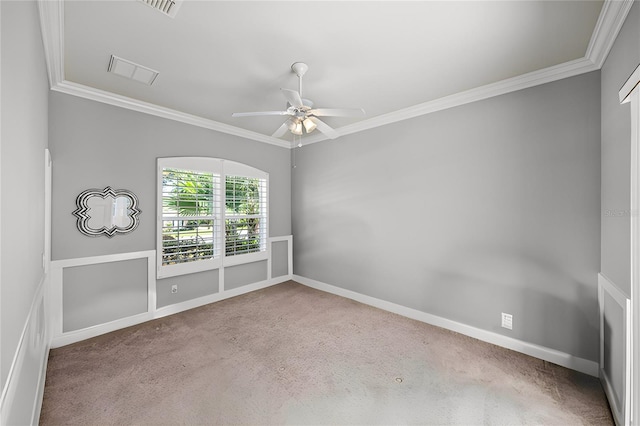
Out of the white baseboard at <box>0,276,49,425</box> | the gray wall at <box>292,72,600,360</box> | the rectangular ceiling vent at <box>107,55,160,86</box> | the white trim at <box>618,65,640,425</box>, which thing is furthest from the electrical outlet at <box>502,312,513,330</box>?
the rectangular ceiling vent at <box>107,55,160,86</box>

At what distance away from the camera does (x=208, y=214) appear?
3859 millimetres

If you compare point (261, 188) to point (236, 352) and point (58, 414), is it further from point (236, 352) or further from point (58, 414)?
point (58, 414)

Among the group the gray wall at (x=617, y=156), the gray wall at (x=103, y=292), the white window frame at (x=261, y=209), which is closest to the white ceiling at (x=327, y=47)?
the gray wall at (x=617, y=156)

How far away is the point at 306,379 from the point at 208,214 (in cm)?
256

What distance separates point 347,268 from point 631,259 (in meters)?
2.96

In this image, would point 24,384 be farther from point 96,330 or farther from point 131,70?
point 131,70

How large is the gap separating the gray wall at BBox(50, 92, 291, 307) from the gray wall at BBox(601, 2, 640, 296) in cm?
406

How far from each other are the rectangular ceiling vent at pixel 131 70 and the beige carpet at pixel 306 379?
263 centimetres

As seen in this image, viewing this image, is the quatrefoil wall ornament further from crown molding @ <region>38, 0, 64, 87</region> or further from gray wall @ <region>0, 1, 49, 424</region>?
gray wall @ <region>0, 1, 49, 424</region>

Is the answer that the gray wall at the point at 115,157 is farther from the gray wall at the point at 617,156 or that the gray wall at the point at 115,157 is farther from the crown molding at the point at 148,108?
the gray wall at the point at 617,156

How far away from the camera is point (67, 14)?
1.83 metres

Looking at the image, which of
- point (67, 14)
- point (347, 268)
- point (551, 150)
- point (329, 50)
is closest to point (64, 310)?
point (67, 14)

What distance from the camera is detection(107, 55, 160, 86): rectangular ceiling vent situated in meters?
2.37

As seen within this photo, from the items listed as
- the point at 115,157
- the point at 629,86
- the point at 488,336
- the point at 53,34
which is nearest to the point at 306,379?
the point at 488,336
